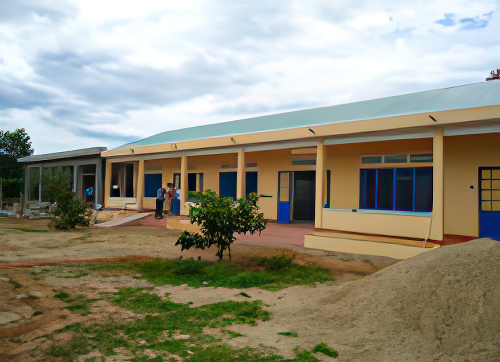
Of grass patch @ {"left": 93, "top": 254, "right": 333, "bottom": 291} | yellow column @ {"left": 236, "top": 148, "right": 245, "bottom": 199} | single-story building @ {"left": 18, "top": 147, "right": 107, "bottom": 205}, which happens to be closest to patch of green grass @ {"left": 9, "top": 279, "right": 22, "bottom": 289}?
grass patch @ {"left": 93, "top": 254, "right": 333, "bottom": 291}

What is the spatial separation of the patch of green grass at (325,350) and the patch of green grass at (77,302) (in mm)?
2869

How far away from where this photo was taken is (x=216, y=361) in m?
3.49

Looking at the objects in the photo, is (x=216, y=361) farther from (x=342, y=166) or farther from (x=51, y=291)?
(x=342, y=166)

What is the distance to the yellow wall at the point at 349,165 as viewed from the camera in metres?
10.4

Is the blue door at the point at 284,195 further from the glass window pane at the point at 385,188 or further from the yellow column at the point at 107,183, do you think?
the yellow column at the point at 107,183

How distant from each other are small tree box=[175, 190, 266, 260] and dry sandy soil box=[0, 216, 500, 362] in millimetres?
1486

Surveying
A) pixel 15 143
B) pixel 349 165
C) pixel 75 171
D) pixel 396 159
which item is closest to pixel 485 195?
pixel 396 159

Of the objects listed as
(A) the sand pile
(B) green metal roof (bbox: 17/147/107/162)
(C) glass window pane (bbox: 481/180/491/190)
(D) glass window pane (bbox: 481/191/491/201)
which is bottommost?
(A) the sand pile

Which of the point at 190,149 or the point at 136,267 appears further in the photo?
the point at 190,149

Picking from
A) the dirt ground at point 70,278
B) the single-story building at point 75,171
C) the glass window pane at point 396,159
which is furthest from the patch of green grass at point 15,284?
the single-story building at point 75,171

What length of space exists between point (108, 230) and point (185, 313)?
8.67 metres

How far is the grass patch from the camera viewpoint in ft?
21.2

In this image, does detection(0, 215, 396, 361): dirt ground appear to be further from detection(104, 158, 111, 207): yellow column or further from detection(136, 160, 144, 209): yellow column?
detection(104, 158, 111, 207): yellow column

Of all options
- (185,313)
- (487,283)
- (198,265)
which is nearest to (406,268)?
(487,283)
